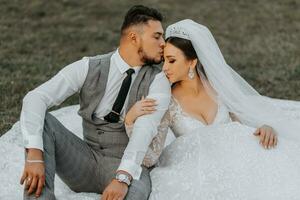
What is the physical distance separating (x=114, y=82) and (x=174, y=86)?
0.48m

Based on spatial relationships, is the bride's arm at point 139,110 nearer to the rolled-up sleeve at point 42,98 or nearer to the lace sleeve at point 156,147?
the lace sleeve at point 156,147

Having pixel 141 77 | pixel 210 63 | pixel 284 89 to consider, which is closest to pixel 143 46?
pixel 141 77

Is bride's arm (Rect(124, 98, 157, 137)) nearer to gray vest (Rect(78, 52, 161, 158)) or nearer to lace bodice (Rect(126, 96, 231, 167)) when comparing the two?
lace bodice (Rect(126, 96, 231, 167))

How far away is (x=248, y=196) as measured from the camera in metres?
4.15

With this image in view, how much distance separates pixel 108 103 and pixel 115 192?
0.81 m

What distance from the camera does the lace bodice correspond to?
4406 millimetres

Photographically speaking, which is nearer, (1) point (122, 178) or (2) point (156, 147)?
(1) point (122, 178)

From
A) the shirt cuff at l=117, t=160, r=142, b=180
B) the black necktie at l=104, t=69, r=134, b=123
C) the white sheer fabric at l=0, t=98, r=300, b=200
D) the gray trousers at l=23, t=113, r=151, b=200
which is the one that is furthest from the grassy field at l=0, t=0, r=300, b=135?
the shirt cuff at l=117, t=160, r=142, b=180

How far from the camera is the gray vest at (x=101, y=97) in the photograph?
4.48 meters

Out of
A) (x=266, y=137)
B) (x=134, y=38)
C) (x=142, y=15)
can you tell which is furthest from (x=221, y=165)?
(x=142, y=15)

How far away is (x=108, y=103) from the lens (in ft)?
14.9

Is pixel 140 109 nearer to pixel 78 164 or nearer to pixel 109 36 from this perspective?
pixel 78 164

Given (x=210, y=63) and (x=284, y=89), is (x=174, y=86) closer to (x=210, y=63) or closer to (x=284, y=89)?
(x=210, y=63)

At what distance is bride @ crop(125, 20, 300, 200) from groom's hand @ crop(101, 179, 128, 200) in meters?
0.31
